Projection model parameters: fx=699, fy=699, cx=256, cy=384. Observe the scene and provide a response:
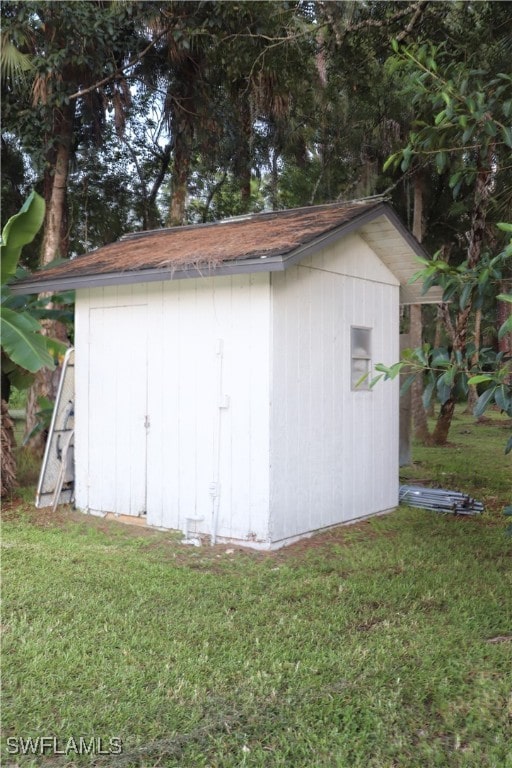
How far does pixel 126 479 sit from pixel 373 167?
1115cm

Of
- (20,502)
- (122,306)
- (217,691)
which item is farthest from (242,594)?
(20,502)

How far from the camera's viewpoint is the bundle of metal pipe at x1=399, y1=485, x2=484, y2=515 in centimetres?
885

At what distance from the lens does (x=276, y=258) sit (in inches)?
253

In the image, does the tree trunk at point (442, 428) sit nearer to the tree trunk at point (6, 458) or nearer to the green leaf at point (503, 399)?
the tree trunk at point (6, 458)

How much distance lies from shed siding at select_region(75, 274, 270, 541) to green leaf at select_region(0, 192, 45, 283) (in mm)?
1089

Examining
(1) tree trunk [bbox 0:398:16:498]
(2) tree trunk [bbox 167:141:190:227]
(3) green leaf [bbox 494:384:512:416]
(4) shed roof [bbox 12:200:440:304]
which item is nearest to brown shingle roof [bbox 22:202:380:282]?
(4) shed roof [bbox 12:200:440:304]

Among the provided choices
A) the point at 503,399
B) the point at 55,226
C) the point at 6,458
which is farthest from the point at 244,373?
the point at 55,226

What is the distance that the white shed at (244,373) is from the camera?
7023mm

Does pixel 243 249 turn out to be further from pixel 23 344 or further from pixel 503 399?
pixel 503 399

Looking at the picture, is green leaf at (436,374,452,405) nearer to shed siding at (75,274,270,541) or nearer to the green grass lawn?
the green grass lawn

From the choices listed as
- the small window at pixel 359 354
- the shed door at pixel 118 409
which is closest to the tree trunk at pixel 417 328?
the small window at pixel 359 354

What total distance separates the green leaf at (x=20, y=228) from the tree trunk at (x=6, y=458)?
2.11 meters

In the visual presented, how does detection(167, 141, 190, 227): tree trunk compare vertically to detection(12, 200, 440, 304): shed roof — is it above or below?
above

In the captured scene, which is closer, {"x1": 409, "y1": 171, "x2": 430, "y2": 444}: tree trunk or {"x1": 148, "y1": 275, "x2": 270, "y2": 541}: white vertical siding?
{"x1": 148, "y1": 275, "x2": 270, "y2": 541}: white vertical siding
